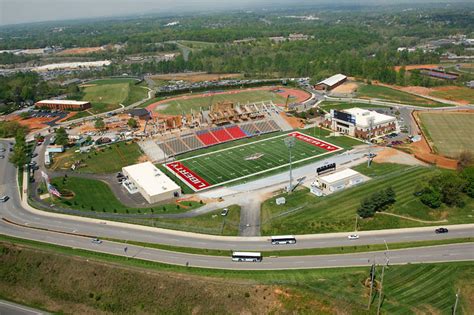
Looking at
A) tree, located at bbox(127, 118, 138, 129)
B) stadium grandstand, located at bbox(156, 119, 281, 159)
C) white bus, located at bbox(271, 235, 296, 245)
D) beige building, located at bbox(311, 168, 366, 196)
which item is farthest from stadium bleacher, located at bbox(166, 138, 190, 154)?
white bus, located at bbox(271, 235, 296, 245)

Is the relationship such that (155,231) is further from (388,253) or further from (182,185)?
(388,253)

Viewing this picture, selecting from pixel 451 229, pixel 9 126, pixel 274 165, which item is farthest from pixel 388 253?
pixel 9 126

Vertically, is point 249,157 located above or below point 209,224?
below

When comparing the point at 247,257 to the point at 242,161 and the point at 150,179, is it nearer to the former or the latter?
the point at 150,179

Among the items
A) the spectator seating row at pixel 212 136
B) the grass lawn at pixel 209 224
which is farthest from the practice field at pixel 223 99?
the grass lawn at pixel 209 224

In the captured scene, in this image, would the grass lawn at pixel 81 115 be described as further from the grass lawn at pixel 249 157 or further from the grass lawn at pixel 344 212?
the grass lawn at pixel 344 212

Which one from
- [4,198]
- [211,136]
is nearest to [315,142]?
[211,136]
